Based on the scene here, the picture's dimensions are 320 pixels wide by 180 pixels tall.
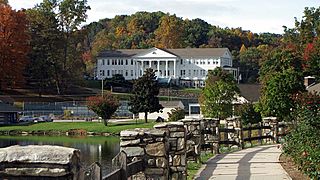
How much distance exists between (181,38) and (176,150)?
12738 centimetres

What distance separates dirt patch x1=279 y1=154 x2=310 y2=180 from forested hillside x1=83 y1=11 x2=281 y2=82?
339ft

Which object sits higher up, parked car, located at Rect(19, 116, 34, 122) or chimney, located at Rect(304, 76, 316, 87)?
chimney, located at Rect(304, 76, 316, 87)

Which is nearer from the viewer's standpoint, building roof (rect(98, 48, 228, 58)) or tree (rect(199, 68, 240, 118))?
tree (rect(199, 68, 240, 118))

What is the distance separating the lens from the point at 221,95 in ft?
154

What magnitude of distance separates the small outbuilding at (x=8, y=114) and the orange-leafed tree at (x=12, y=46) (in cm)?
728

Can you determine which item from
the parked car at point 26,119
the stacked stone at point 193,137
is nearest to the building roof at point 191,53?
the parked car at point 26,119

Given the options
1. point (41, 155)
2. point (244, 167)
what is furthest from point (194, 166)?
point (41, 155)

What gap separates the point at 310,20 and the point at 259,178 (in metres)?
64.8

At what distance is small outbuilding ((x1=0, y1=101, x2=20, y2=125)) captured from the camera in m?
76.1

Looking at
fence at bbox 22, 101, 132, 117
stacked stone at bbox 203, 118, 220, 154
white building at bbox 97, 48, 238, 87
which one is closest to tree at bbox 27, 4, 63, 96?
fence at bbox 22, 101, 132, 117

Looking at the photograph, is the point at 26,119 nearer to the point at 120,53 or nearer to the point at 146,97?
the point at 146,97

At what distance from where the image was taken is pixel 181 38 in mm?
138750

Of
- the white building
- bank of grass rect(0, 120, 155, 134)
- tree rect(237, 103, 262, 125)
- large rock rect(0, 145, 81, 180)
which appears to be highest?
the white building

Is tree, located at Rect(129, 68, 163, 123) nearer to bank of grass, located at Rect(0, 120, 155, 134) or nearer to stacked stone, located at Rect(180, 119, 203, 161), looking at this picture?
bank of grass, located at Rect(0, 120, 155, 134)
